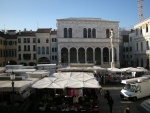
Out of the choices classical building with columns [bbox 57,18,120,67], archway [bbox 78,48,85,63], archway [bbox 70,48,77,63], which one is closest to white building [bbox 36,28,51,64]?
classical building with columns [bbox 57,18,120,67]

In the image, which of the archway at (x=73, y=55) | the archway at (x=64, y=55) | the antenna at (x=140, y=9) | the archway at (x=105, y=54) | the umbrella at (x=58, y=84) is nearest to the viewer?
the umbrella at (x=58, y=84)

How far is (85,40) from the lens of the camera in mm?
58719

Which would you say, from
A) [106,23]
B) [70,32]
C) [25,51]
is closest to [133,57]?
[106,23]

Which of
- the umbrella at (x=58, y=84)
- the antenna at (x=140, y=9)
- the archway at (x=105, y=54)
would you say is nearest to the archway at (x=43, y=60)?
the archway at (x=105, y=54)

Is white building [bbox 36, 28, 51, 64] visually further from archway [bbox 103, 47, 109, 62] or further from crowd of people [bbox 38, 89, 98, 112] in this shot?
crowd of people [bbox 38, 89, 98, 112]

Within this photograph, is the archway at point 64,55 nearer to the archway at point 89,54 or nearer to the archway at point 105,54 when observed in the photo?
the archway at point 89,54

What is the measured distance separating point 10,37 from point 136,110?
49.6 meters

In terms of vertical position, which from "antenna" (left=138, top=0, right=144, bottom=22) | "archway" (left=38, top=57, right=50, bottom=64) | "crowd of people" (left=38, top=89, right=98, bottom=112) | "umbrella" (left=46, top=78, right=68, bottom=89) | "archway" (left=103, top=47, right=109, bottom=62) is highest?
"antenna" (left=138, top=0, right=144, bottom=22)

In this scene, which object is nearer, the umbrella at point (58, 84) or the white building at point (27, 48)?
the umbrella at point (58, 84)

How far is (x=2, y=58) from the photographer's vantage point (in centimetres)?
6022

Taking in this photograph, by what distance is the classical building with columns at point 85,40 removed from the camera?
58.4m

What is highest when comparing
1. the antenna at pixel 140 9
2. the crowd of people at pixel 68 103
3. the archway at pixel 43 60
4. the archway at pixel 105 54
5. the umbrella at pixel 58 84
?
the antenna at pixel 140 9

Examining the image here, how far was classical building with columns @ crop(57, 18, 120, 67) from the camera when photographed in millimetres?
58375

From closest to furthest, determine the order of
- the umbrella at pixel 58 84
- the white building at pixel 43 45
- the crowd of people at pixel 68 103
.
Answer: the crowd of people at pixel 68 103 → the umbrella at pixel 58 84 → the white building at pixel 43 45
